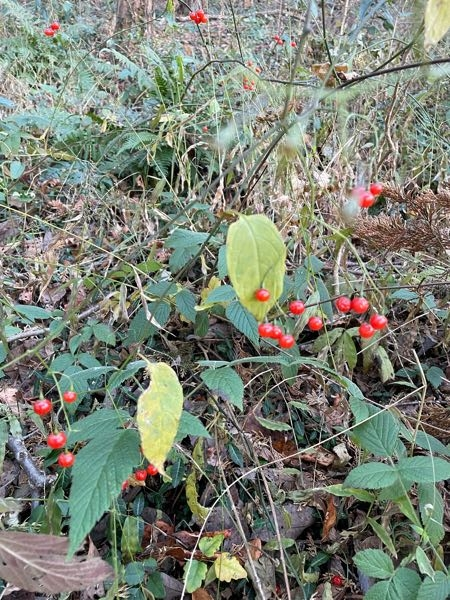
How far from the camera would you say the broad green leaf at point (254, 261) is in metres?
0.77

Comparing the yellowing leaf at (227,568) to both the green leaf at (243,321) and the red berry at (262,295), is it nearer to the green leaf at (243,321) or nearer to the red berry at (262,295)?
the green leaf at (243,321)

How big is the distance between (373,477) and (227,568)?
0.45 meters

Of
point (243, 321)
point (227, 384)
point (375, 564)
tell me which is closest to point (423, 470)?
point (375, 564)

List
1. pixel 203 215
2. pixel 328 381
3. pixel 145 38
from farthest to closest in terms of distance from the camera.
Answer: pixel 145 38 → pixel 203 215 → pixel 328 381

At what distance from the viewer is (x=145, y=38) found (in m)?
4.68

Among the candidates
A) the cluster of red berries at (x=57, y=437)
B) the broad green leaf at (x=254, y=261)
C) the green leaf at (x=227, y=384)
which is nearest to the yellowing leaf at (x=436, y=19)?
the broad green leaf at (x=254, y=261)

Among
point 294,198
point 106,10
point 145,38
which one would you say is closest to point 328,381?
point 294,198

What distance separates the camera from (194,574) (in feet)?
4.37

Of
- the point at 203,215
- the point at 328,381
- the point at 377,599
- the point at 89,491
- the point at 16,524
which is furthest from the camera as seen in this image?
the point at 203,215

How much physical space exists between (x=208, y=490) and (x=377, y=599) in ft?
1.82

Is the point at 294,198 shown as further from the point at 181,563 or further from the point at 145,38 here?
the point at 145,38

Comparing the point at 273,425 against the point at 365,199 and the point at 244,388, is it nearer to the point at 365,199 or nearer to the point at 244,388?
the point at 244,388

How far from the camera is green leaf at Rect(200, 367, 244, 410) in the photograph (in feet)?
4.28

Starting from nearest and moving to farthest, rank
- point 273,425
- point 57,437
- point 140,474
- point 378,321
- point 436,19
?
point 436,19 → point 57,437 → point 378,321 → point 140,474 → point 273,425
